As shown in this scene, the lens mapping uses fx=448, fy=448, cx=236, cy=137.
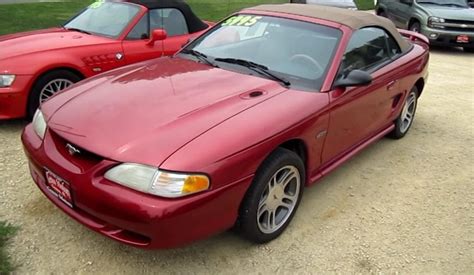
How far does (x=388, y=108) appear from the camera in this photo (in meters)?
4.33

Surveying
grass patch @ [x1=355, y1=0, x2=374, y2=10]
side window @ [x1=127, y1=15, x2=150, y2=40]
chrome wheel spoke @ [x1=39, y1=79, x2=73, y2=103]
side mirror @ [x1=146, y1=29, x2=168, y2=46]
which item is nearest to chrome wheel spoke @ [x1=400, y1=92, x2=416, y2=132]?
side mirror @ [x1=146, y1=29, x2=168, y2=46]

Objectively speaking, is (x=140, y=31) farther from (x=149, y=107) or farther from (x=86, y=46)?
(x=149, y=107)

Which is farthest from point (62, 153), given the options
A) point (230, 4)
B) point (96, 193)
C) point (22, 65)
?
point (230, 4)

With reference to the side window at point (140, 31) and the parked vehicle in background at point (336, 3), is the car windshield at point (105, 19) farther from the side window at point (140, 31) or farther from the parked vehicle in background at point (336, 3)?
the parked vehicle in background at point (336, 3)

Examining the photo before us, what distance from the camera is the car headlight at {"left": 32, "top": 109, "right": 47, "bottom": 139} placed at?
2.96 metres

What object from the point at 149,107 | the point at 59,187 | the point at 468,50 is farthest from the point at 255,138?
the point at 468,50

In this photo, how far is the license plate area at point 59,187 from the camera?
2621mm

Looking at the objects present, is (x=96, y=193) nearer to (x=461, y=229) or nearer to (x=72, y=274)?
(x=72, y=274)

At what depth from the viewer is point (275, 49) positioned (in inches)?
145

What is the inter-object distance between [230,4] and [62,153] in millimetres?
13901

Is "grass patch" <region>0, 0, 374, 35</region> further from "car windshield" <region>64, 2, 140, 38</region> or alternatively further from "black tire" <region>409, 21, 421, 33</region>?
"black tire" <region>409, 21, 421, 33</region>

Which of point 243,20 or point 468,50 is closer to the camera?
point 243,20

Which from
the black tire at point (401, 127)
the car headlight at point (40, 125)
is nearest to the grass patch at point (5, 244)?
the car headlight at point (40, 125)

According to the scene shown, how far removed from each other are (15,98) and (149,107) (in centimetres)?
220
